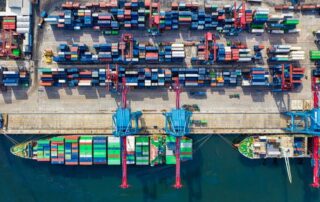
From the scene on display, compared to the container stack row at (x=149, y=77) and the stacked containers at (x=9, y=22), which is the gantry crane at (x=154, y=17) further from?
the stacked containers at (x=9, y=22)

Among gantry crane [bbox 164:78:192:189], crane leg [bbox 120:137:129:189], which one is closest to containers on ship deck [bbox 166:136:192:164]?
gantry crane [bbox 164:78:192:189]

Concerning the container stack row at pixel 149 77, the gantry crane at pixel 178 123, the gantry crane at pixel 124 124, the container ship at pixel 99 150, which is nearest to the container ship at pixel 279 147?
the container stack row at pixel 149 77

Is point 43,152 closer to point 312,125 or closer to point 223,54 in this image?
point 223,54

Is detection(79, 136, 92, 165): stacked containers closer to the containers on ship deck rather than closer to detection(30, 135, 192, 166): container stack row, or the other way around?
detection(30, 135, 192, 166): container stack row

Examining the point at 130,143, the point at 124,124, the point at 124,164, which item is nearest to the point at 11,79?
the point at 124,124

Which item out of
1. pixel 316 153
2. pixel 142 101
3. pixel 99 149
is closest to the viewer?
pixel 316 153

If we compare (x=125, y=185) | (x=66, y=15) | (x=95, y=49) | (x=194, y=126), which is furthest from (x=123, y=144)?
(x=66, y=15)
